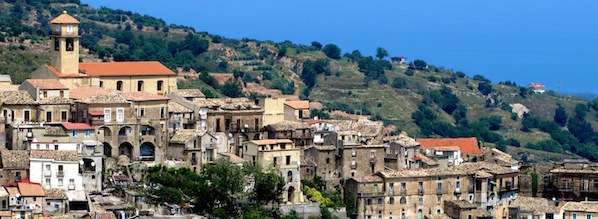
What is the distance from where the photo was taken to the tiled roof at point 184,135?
78312 millimetres

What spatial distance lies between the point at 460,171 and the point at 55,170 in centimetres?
2197

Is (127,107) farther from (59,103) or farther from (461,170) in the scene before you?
(461,170)

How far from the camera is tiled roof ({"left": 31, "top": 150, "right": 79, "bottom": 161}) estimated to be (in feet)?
236

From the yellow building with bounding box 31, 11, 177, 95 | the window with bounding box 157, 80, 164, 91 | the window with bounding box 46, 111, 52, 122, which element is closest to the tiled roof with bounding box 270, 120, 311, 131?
the yellow building with bounding box 31, 11, 177, 95

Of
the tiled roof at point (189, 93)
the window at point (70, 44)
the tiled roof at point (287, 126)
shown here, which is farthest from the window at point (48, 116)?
the tiled roof at point (287, 126)

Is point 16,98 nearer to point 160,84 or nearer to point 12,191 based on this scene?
point 12,191

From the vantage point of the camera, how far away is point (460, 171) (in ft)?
271

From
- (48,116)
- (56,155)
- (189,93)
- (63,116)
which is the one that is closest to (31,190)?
(56,155)

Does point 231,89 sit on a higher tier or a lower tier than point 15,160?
higher

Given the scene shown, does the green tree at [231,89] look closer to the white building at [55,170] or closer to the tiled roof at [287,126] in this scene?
the tiled roof at [287,126]

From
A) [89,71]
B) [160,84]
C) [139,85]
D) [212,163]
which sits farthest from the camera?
[160,84]

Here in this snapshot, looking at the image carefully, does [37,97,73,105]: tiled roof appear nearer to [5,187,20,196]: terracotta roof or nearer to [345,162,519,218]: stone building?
[5,187,20,196]: terracotta roof

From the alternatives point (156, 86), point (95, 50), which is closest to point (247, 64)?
point (95, 50)

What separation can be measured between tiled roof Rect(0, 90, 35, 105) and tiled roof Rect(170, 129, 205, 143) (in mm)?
7254
